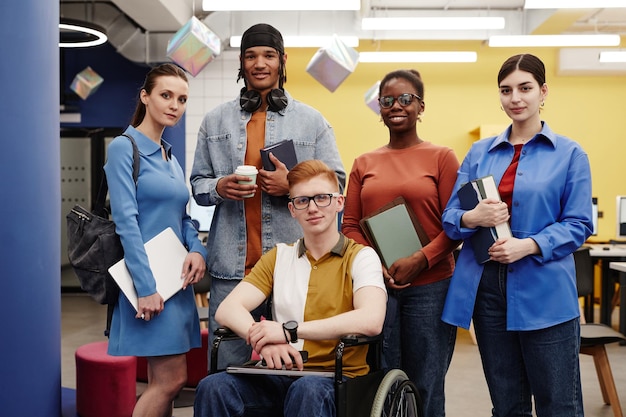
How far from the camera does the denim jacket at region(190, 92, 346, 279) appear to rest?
2301mm

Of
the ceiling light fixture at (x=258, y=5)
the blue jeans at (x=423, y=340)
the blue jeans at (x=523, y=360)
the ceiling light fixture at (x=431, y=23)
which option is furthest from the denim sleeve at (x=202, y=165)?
the ceiling light fixture at (x=431, y=23)

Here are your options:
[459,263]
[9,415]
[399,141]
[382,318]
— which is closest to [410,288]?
[459,263]

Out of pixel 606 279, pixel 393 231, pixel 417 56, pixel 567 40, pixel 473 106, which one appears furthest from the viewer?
pixel 473 106

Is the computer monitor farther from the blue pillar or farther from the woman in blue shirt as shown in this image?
the blue pillar

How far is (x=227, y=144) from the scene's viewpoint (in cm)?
235

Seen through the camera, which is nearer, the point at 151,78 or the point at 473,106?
the point at 151,78

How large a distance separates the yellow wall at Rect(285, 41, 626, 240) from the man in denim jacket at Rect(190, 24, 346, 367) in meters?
6.44

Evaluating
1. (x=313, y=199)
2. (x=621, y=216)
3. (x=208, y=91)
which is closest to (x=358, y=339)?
(x=313, y=199)

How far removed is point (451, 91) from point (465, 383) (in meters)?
5.36

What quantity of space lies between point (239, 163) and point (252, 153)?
0.06 meters

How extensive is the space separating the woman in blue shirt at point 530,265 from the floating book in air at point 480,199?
3cm

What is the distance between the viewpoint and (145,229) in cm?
229

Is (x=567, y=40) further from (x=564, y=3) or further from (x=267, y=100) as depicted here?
(x=267, y=100)

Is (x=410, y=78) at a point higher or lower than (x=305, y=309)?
higher
